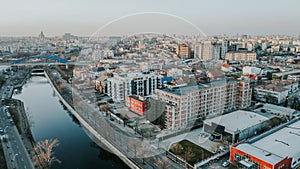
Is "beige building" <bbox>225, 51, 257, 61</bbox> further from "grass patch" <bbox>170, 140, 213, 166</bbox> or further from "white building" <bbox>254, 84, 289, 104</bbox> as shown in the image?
"grass patch" <bbox>170, 140, 213, 166</bbox>

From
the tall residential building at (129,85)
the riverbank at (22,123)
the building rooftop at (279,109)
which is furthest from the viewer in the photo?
the tall residential building at (129,85)

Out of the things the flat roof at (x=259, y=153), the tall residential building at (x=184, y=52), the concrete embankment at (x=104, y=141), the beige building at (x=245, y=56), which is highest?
the tall residential building at (x=184, y=52)

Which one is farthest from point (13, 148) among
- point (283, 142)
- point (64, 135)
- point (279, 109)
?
point (279, 109)

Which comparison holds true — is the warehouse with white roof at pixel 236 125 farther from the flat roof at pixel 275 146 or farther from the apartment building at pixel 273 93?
the apartment building at pixel 273 93

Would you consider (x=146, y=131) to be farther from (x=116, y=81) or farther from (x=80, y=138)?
(x=116, y=81)

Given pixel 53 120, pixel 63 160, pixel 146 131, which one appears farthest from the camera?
pixel 53 120

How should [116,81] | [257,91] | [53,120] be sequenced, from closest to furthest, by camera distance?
[53,120]
[116,81]
[257,91]

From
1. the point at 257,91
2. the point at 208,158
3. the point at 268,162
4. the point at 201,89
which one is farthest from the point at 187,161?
the point at 257,91

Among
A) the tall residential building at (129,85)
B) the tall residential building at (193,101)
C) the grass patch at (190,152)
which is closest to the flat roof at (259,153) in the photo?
the grass patch at (190,152)
